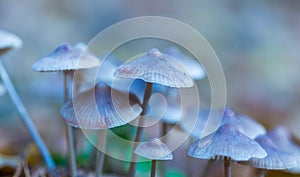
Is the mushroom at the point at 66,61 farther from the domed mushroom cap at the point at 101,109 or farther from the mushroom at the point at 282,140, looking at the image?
the mushroom at the point at 282,140

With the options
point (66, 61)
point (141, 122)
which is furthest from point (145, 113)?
point (66, 61)

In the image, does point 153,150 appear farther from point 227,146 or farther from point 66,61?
point 66,61

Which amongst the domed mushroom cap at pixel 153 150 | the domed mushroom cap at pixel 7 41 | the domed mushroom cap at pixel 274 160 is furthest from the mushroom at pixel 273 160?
the domed mushroom cap at pixel 7 41

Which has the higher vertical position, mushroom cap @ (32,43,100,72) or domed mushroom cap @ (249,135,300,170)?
mushroom cap @ (32,43,100,72)

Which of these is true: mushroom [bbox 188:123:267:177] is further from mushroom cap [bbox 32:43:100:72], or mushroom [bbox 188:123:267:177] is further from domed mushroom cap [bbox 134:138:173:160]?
mushroom cap [bbox 32:43:100:72]

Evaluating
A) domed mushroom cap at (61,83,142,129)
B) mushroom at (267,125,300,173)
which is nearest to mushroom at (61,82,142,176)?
domed mushroom cap at (61,83,142,129)

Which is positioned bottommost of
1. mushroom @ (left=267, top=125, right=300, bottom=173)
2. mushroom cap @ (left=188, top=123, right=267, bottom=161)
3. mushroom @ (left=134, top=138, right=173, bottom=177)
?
mushroom @ (left=134, top=138, right=173, bottom=177)

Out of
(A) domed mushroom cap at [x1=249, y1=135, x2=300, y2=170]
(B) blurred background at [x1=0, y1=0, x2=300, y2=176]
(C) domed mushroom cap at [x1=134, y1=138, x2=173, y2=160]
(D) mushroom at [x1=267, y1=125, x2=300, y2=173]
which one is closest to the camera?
(C) domed mushroom cap at [x1=134, y1=138, x2=173, y2=160]

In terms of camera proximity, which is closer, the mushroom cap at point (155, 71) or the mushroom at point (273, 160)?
the mushroom cap at point (155, 71)
